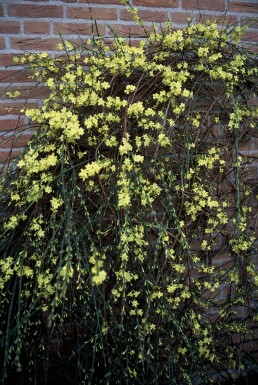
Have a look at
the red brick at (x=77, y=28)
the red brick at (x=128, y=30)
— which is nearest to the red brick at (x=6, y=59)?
the red brick at (x=77, y=28)

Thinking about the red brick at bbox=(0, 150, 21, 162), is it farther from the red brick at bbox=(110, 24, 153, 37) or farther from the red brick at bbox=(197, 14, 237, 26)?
the red brick at bbox=(197, 14, 237, 26)

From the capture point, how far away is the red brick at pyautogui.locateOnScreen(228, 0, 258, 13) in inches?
86.0

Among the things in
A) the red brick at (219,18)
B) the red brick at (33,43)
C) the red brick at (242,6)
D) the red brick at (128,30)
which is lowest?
the red brick at (33,43)

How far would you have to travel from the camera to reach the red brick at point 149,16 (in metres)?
2.01

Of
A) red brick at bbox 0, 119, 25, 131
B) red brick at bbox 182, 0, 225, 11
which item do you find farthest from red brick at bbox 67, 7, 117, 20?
red brick at bbox 0, 119, 25, 131

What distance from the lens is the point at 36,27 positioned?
6.27 feet

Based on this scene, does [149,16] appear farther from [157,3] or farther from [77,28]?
[77,28]

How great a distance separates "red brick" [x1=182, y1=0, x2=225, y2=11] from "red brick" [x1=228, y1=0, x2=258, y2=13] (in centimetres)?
5

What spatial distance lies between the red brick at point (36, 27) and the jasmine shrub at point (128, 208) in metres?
0.15

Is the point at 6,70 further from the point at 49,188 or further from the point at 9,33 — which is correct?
the point at 49,188

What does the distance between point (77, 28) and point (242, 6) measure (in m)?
0.94

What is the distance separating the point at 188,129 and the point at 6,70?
0.91 m

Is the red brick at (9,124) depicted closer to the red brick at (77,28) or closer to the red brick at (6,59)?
the red brick at (6,59)

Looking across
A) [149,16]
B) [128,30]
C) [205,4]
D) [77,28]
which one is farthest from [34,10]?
[205,4]
